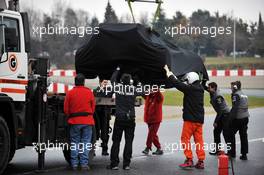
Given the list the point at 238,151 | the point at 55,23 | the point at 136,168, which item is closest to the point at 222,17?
the point at 55,23

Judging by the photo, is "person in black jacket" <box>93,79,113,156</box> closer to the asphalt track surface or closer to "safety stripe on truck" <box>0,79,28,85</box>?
the asphalt track surface

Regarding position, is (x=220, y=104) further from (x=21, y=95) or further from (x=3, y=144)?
(x=3, y=144)

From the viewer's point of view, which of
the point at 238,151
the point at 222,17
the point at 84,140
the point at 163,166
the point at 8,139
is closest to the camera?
the point at 8,139

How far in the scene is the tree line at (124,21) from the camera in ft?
86.4

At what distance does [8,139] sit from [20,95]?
81 cm

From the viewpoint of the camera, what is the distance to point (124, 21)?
2958 centimetres

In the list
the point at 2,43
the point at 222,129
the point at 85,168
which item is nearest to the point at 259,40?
the point at 222,129

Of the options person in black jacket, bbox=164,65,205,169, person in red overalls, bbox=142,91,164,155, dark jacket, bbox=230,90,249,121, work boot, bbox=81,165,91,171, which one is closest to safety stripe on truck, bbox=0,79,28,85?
work boot, bbox=81,165,91,171

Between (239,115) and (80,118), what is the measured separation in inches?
164

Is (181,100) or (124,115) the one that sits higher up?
(124,115)

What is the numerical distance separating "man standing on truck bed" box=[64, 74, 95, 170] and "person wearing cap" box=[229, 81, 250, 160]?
12.3ft

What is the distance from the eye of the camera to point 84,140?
40.7 ft

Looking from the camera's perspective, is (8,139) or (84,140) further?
(84,140)

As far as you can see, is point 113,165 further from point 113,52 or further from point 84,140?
point 113,52
